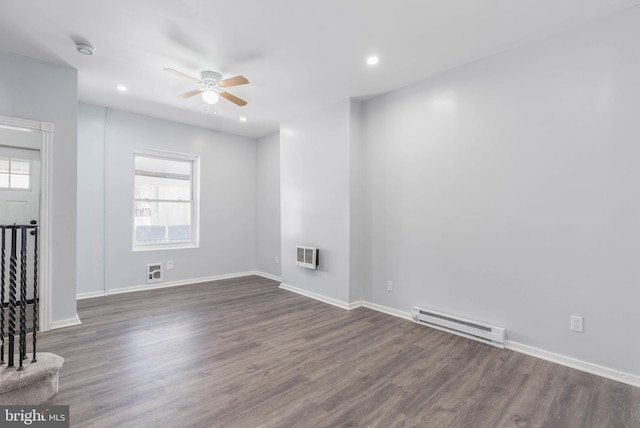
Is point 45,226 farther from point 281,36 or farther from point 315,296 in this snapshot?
point 315,296

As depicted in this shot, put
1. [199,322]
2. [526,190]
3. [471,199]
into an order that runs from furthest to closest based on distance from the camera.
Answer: [199,322] < [471,199] < [526,190]

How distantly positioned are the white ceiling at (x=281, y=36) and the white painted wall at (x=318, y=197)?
26.6 inches

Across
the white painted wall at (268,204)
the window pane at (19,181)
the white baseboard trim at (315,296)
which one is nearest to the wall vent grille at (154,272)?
the white painted wall at (268,204)

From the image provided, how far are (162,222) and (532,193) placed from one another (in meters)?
5.43

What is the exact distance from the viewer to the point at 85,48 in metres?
2.93

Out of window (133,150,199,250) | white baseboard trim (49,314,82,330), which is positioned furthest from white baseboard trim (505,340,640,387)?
window (133,150,199,250)

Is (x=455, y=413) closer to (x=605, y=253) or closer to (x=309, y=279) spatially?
(x=605, y=253)

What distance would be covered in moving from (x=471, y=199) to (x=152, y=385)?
330 centimetres

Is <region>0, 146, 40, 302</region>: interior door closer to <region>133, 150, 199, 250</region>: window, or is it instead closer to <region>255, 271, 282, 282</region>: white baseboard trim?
<region>133, 150, 199, 250</region>: window

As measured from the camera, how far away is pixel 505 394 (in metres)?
2.16

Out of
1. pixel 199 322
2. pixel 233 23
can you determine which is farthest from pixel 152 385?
pixel 233 23

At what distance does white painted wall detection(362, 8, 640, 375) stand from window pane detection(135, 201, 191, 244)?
388 centimetres

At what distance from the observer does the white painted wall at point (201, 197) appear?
186 inches

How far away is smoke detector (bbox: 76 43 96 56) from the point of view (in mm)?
2888
